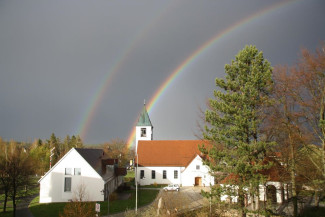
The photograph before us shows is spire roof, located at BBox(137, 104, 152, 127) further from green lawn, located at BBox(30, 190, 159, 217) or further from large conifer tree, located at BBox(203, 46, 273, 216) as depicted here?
large conifer tree, located at BBox(203, 46, 273, 216)

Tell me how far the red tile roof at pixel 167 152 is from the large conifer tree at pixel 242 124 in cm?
3226

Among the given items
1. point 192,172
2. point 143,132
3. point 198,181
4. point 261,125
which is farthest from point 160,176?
point 261,125

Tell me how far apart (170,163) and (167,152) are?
3077 millimetres

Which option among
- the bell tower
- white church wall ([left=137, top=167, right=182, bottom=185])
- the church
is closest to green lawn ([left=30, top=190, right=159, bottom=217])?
the church

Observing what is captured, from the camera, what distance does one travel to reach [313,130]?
664 inches

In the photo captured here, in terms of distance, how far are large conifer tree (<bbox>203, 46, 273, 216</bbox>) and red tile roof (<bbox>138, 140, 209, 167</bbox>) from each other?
32260mm

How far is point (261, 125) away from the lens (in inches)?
738

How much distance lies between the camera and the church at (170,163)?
4953 centimetres

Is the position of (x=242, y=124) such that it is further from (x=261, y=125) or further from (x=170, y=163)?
(x=170, y=163)

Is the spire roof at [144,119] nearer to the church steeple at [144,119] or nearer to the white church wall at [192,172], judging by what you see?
the church steeple at [144,119]

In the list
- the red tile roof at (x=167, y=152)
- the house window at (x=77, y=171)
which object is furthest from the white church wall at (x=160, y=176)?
the house window at (x=77, y=171)

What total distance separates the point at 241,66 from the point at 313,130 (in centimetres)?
613

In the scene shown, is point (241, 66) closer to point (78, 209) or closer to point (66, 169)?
point (78, 209)

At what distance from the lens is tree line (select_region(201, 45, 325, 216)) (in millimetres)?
16969
